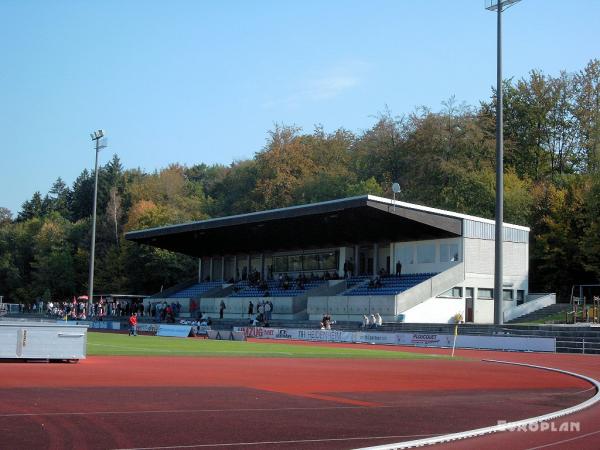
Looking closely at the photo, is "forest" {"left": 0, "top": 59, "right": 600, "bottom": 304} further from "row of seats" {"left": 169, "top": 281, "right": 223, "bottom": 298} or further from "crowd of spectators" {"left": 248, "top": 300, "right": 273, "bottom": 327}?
"crowd of spectators" {"left": 248, "top": 300, "right": 273, "bottom": 327}

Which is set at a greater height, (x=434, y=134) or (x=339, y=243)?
(x=434, y=134)

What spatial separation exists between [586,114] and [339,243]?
1094 inches

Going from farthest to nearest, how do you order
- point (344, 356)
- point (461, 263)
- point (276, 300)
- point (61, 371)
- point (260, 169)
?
1. point (260, 169)
2. point (276, 300)
3. point (461, 263)
4. point (344, 356)
5. point (61, 371)

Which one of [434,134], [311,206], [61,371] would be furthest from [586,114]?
[61,371]

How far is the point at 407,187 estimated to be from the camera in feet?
271

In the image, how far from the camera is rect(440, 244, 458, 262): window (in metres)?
58.8

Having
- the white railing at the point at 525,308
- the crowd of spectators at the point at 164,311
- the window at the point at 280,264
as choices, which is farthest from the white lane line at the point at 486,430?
the window at the point at 280,264

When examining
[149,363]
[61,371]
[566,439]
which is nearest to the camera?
[566,439]

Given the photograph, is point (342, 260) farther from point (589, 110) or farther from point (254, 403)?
point (254, 403)

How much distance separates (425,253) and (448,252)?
2.62 metres

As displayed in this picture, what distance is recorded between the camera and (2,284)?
394 ft

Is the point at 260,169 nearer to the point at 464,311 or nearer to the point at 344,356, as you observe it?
the point at 464,311

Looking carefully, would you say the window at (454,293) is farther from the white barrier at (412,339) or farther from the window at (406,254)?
the white barrier at (412,339)

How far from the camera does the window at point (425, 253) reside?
200ft
